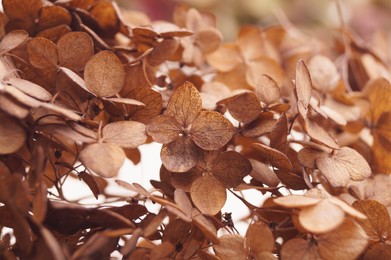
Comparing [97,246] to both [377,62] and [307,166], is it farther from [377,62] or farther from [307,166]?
[377,62]

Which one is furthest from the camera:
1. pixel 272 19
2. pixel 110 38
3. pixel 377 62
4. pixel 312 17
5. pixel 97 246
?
pixel 312 17

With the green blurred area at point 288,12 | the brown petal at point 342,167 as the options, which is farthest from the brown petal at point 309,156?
the green blurred area at point 288,12

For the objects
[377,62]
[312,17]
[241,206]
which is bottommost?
[312,17]

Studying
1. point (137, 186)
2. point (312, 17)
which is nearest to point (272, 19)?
point (312, 17)

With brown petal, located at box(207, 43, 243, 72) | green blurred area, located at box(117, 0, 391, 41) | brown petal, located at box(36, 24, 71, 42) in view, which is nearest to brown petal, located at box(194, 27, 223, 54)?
brown petal, located at box(207, 43, 243, 72)

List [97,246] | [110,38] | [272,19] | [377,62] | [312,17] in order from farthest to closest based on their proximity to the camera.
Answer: [312,17], [272,19], [377,62], [110,38], [97,246]

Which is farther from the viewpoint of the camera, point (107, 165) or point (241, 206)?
point (241, 206)

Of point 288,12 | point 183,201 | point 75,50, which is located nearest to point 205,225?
point 183,201

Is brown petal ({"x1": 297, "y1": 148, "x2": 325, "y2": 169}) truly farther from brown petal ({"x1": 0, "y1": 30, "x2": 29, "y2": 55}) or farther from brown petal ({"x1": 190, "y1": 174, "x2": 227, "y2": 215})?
brown petal ({"x1": 0, "y1": 30, "x2": 29, "y2": 55})
